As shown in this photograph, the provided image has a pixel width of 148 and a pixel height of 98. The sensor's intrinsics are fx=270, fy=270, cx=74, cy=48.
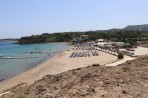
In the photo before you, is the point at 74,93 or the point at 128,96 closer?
the point at 128,96

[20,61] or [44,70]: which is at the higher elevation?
[44,70]

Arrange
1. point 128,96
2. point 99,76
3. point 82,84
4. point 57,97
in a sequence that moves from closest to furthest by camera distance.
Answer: point 128,96 → point 57,97 → point 82,84 → point 99,76

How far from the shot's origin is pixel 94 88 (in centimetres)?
1174

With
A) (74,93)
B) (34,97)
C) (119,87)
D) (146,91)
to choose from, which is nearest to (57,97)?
(74,93)

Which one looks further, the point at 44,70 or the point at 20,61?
the point at 20,61

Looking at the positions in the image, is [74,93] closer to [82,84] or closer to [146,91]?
[82,84]

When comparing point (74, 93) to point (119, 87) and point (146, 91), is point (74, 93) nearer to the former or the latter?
point (119, 87)

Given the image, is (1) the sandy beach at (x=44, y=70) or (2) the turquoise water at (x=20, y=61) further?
(2) the turquoise water at (x=20, y=61)

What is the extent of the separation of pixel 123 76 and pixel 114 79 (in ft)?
2.59

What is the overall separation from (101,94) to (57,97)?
5.90 ft

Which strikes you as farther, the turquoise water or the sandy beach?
the turquoise water

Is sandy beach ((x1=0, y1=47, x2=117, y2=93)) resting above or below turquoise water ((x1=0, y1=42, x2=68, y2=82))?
above

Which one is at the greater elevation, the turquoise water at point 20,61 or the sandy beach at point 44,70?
the sandy beach at point 44,70

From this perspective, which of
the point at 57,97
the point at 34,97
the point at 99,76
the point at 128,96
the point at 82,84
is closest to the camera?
the point at 128,96
